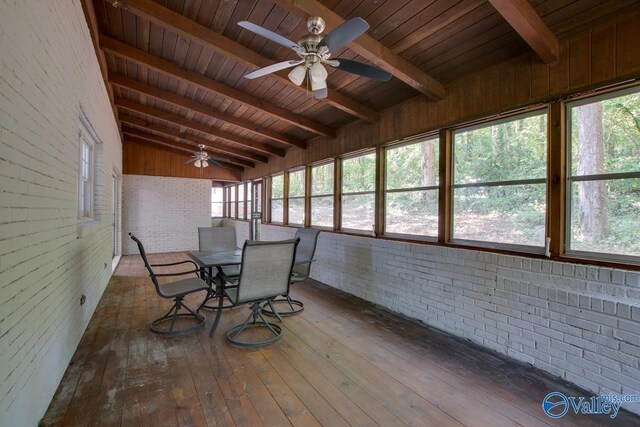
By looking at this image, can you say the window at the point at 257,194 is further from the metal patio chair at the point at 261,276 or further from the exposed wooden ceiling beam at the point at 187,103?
the metal patio chair at the point at 261,276

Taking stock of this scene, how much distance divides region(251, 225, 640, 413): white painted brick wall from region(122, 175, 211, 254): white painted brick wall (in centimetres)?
670

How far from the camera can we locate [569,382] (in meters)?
2.30

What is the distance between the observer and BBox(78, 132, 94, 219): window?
3.36 m

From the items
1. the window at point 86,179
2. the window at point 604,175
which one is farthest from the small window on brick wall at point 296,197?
the window at point 604,175

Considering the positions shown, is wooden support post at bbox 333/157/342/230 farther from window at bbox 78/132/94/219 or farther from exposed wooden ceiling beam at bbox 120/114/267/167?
window at bbox 78/132/94/219

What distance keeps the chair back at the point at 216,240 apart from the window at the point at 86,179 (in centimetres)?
129

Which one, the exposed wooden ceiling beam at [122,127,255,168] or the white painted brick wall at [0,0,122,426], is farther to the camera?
the exposed wooden ceiling beam at [122,127,255,168]

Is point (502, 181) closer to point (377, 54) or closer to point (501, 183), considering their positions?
point (501, 183)

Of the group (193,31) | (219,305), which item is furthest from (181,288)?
(193,31)

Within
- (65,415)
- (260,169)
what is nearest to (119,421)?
(65,415)

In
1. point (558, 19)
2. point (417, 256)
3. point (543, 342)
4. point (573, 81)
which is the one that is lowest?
point (543, 342)

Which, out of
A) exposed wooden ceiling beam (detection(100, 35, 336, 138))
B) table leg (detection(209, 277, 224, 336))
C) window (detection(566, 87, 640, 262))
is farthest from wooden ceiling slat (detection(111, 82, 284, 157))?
window (detection(566, 87, 640, 262))

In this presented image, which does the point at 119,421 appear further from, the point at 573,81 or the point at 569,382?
the point at 573,81

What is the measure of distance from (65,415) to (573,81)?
4.16 m
